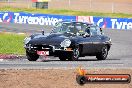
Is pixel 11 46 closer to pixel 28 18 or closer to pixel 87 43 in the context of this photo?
pixel 87 43

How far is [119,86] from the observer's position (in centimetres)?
1316

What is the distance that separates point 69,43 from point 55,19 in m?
32.2

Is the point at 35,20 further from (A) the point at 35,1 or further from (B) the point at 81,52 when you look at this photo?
(B) the point at 81,52

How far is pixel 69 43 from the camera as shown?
62.2 feet

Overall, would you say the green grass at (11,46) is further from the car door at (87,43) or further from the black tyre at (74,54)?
the black tyre at (74,54)

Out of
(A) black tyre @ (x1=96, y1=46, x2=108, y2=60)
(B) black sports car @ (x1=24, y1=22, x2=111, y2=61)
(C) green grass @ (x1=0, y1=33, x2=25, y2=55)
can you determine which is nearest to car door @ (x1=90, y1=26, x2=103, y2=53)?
(B) black sports car @ (x1=24, y1=22, x2=111, y2=61)

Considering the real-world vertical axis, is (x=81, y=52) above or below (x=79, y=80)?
below

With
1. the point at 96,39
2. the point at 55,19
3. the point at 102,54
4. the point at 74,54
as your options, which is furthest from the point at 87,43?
the point at 55,19

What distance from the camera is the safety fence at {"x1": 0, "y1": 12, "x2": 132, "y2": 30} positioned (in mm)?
46469

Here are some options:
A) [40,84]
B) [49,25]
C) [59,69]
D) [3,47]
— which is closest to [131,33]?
[49,25]

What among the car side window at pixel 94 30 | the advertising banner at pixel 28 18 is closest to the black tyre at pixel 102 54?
the car side window at pixel 94 30

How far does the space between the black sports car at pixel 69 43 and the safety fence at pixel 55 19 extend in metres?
25.0

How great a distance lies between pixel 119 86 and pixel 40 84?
1909mm

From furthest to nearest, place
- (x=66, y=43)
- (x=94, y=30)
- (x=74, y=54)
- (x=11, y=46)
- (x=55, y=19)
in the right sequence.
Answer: (x=55, y=19), (x=11, y=46), (x=94, y=30), (x=74, y=54), (x=66, y=43)
